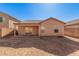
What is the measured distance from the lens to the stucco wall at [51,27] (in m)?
12.6

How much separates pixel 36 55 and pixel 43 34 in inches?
263

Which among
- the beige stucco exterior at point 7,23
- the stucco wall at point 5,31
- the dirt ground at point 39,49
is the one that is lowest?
the dirt ground at point 39,49

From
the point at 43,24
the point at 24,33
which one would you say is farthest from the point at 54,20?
the point at 24,33

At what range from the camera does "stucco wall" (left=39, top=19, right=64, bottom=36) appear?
12.6 metres

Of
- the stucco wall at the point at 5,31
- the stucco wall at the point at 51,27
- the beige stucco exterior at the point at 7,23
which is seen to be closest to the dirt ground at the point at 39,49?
the stucco wall at the point at 51,27

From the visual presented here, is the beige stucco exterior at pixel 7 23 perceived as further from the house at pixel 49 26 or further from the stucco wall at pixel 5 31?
the house at pixel 49 26

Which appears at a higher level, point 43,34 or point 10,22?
point 10,22

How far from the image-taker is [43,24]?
41.7 feet

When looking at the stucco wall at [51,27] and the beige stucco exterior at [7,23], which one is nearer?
the stucco wall at [51,27]

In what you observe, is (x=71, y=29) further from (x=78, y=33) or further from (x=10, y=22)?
(x=10, y=22)

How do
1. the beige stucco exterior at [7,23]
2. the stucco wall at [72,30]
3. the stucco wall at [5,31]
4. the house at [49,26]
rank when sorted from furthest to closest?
the beige stucco exterior at [7,23] < the house at [49,26] < the stucco wall at [5,31] < the stucco wall at [72,30]

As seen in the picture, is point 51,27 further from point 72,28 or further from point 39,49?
point 39,49

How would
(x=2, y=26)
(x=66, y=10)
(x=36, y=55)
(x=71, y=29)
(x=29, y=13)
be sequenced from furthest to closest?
1. (x=2, y=26)
2. (x=71, y=29)
3. (x=29, y=13)
4. (x=66, y=10)
5. (x=36, y=55)

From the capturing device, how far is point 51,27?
12.7 metres
